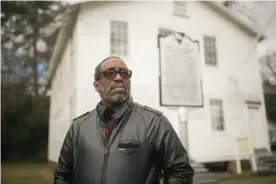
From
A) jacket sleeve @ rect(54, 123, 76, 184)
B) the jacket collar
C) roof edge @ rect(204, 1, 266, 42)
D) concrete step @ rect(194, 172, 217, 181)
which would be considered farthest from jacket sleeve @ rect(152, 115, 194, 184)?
roof edge @ rect(204, 1, 266, 42)

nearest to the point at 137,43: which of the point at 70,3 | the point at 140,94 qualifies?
the point at 140,94

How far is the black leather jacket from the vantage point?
899 millimetres

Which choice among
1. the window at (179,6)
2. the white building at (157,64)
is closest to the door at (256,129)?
the white building at (157,64)

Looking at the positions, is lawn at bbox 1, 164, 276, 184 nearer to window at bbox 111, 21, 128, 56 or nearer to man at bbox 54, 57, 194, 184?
man at bbox 54, 57, 194, 184

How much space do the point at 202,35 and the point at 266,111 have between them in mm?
647

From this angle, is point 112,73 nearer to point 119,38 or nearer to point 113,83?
point 113,83

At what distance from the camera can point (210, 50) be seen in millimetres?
1896

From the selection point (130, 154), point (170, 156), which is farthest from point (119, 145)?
point (170, 156)

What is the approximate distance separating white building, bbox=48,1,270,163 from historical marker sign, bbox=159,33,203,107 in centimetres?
4

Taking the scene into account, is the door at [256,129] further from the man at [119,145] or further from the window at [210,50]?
the man at [119,145]

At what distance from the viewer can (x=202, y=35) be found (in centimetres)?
185

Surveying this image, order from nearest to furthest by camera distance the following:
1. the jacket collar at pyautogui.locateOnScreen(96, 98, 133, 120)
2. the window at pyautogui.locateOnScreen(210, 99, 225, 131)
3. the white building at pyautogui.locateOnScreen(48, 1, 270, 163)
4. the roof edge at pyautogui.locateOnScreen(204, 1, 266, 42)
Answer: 1. the jacket collar at pyautogui.locateOnScreen(96, 98, 133, 120)
2. the white building at pyautogui.locateOnScreen(48, 1, 270, 163)
3. the window at pyautogui.locateOnScreen(210, 99, 225, 131)
4. the roof edge at pyautogui.locateOnScreen(204, 1, 266, 42)

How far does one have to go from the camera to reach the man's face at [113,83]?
1006 mm

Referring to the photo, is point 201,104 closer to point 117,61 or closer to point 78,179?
point 117,61
